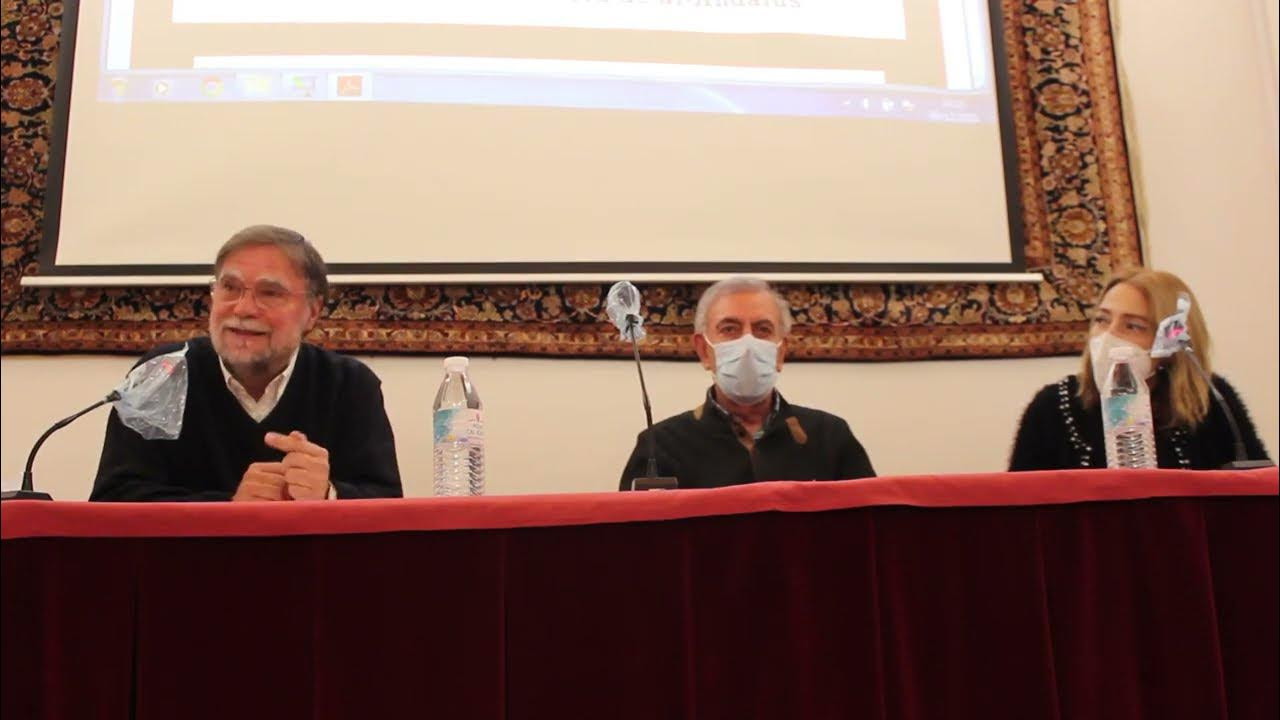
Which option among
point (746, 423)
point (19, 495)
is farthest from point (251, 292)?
point (746, 423)

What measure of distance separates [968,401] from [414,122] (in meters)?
1.70

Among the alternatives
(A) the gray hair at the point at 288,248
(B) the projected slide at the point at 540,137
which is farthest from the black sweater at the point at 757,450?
(A) the gray hair at the point at 288,248

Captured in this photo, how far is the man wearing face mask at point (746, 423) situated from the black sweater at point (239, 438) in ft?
1.91

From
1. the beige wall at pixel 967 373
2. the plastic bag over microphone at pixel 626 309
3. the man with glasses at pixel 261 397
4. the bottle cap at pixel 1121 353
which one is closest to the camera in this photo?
the plastic bag over microphone at pixel 626 309

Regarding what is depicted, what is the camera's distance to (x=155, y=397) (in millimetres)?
1635

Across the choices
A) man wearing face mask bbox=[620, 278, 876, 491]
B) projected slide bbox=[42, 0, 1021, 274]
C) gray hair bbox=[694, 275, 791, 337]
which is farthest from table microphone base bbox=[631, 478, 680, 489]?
projected slide bbox=[42, 0, 1021, 274]

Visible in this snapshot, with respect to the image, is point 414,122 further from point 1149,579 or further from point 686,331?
point 1149,579

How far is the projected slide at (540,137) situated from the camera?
2518 millimetres

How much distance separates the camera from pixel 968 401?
107 inches

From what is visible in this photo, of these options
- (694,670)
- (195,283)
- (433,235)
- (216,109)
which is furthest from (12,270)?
(694,670)

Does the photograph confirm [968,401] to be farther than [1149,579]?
Yes

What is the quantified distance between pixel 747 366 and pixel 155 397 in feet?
3.86

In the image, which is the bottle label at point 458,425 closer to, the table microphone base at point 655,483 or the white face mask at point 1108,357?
the table microphone base at point 655,483

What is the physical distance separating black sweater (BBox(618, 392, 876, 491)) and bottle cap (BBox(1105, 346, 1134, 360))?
0.57 metres
